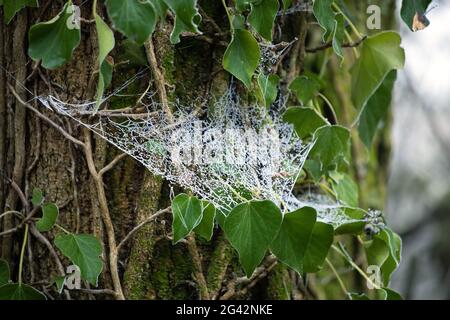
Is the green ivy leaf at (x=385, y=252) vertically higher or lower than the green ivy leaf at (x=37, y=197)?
lower

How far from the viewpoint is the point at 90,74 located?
1052 millimetres

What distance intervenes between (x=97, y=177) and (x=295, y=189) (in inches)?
18.5

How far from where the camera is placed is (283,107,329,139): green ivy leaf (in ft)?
3.89

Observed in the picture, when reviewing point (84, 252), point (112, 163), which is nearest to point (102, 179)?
point (112, 163)

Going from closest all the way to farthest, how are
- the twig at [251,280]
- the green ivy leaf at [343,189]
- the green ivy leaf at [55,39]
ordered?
the green ivy leaf at [55,39] → the twig at [251,280] → the green ivy leaf at [343,189]

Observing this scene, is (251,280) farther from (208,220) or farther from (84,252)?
(84,252)

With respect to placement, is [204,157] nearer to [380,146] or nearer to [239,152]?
[239,152]

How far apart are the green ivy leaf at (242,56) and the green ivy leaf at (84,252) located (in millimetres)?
382

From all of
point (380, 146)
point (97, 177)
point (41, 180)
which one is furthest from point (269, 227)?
point (380, 146)

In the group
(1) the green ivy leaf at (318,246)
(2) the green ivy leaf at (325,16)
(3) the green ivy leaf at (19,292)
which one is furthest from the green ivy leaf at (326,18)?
(3) the green ivy leaf at (19,292)

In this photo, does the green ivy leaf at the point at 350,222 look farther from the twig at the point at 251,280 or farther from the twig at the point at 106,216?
the twig at the point at 106,216

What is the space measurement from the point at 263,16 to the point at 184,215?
0.35 m

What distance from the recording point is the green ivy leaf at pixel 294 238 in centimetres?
96

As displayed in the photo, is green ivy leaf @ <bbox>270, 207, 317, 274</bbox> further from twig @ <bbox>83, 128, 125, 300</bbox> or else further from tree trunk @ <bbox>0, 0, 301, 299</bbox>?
twig @ <bbox>83, 128, 125, 300</bbox>
